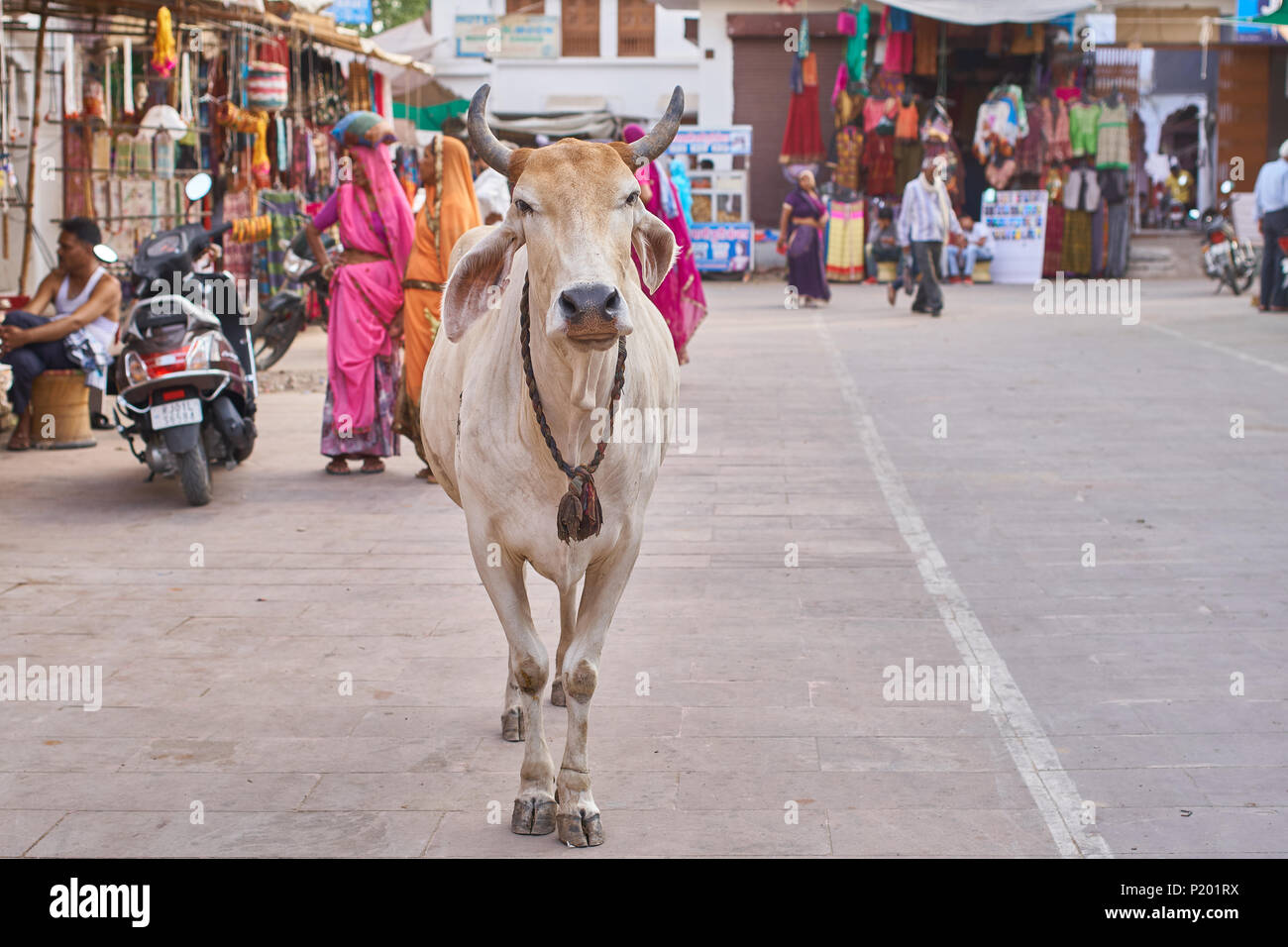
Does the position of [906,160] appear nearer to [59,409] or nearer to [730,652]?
[59,409]

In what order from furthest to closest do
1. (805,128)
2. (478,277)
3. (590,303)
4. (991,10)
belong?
1. (805,128)
2. (991,10)
3. (478,277)
4. (590,303)

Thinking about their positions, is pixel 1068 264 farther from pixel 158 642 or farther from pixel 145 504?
pixel 158 642

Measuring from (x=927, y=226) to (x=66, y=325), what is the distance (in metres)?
11.6

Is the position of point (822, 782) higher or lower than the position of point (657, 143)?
lower

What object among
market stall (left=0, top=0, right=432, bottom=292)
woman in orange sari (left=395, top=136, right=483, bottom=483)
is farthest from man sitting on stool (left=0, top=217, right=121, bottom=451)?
market stall (left=0, top=0, right=432, bottom=292)

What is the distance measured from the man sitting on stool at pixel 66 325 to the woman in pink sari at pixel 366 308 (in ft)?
5.22

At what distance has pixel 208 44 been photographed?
14.9 meters

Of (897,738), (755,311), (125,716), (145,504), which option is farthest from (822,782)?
(755,311)

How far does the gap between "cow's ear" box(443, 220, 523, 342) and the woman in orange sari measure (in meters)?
4.16

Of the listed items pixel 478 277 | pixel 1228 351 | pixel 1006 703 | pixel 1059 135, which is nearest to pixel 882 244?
pixel 1059 135

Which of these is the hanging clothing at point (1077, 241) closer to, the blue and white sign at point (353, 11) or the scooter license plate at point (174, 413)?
the blue and white sign at point (353, 11)

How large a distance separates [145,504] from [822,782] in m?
5.10

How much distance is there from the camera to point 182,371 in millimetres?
8133
